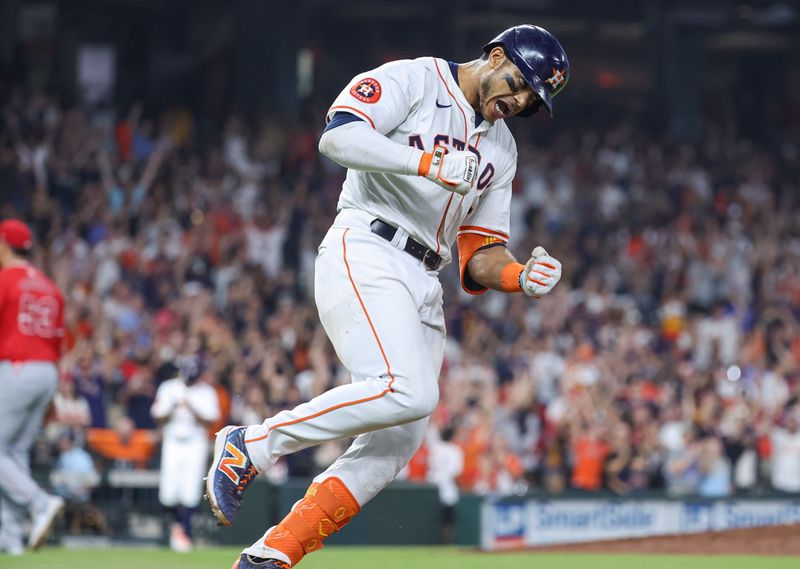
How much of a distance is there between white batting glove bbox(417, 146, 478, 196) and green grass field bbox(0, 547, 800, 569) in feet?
8.40

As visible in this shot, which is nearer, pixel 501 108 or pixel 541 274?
pixel 541 274

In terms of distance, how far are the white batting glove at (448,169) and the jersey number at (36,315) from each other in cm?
463

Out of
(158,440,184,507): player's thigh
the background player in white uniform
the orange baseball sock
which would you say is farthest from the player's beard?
(158,440,184,507): player's thigh

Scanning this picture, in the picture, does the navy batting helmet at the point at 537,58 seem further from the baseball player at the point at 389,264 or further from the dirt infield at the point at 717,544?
the dirt infield at the point at 717,544

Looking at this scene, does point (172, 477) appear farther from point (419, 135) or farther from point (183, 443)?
point (419, 135)

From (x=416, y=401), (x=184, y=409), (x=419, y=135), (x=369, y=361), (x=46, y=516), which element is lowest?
(x=46, y=516)

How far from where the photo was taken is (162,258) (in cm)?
1560

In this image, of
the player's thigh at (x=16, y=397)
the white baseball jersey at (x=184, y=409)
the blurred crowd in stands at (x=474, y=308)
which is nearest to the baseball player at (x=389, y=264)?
the player's thigh at (x=16, y=397)

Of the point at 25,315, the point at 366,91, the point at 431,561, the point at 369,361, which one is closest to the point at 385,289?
the point at 369,361

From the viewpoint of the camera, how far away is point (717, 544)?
9492 millimetres

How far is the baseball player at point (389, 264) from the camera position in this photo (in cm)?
486

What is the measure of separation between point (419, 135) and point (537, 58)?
0.56 metres

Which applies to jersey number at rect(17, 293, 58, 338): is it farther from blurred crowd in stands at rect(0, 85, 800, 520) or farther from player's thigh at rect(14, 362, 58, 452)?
blurred crowd in stands at rect(0, 85, 800, 520)

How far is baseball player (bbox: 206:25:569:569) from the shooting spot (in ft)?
15.9
